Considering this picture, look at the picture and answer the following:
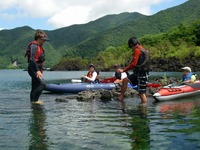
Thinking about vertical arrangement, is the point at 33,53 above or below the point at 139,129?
above

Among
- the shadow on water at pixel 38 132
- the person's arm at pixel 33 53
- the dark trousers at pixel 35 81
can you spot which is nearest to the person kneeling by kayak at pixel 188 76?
the dark trousers at pixel 35 81

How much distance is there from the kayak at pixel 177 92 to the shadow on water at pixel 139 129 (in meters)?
4.01

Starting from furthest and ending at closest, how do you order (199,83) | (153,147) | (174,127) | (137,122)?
1. (199,83)
2. (137,122)
3. (174,127)
4. (153,147)

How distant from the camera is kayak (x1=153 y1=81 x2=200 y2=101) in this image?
14344mm

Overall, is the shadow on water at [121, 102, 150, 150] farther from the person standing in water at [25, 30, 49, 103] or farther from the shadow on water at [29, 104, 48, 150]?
the person standing in water at [25, 30, 49, 103]

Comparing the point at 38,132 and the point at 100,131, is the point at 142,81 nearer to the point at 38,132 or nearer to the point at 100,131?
the point at 100,131

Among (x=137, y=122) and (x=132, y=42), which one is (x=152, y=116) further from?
(x=132, y=42)

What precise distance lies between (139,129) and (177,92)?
8.23m

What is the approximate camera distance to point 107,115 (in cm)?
990

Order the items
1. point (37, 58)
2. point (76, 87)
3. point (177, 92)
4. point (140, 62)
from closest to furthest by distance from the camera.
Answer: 1. point (37, 58)
2. point (140, 62)
3. point (177, 92)
4. point (76, 87)

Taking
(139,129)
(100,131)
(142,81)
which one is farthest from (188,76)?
(100,131)

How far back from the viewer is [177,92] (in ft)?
49.9

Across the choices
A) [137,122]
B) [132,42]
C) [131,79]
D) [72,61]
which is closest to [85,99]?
[131,79]

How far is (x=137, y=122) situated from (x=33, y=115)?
332 cm
